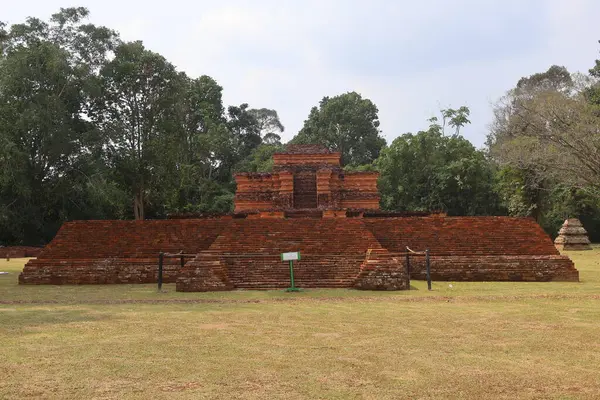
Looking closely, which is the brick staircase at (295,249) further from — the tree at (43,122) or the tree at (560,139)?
the tree at (43,122)

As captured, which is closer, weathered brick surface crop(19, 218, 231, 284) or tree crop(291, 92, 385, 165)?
weathered brick surface crop(19, 218, 231, 284)

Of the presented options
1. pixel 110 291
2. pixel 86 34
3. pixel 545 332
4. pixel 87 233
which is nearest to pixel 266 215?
pixel 87 233

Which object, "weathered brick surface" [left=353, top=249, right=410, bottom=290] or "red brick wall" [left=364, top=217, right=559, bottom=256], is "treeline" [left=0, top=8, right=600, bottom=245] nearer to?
"red brick wall" [left=364, top=217, right=559, bottom=256]

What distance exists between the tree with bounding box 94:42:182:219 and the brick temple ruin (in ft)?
55.1

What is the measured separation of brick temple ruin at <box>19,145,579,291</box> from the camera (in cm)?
1141

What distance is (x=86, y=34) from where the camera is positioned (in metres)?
30.2

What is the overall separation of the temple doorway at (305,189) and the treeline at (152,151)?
8926 millimetres

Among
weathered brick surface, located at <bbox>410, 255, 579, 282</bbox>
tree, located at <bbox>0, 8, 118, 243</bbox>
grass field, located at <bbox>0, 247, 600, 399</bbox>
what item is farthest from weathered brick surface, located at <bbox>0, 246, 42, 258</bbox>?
weathered brick surface, located at <bbox>410, 255, 579, 282</bbox>

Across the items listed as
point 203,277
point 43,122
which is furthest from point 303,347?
point 43,122

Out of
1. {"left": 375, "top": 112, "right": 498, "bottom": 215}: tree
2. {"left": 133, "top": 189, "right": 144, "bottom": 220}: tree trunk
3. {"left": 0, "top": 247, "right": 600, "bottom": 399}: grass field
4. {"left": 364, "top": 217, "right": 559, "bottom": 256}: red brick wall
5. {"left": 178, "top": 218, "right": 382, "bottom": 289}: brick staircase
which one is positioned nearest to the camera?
{"left": 0, "top": 247, "right": 600, "bottom": 399}: grass field

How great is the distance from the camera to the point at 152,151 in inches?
1172

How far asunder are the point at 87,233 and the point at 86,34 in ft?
67.5

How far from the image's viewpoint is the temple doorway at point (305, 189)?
74.3 feet

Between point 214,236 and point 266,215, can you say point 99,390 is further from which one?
point 266,215
